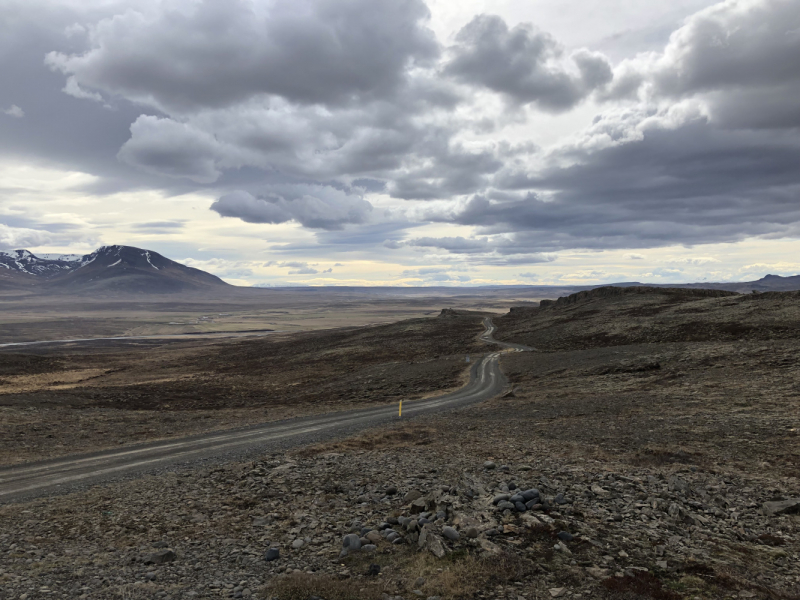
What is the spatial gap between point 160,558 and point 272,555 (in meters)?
2.76

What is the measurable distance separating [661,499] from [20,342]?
212 metres

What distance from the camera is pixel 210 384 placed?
59781 millimetres

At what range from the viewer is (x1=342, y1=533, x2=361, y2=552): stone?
10.00 meters

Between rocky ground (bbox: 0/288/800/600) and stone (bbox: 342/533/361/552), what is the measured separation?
0.05 metres

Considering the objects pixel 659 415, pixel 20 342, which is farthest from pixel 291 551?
pixel 20 342

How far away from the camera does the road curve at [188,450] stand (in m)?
18.6

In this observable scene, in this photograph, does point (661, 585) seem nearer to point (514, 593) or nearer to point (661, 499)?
point (514, 593)

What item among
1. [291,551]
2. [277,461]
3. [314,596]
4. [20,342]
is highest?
[314,596]

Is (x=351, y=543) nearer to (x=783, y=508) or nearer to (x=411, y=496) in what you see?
(x=411, y=496)

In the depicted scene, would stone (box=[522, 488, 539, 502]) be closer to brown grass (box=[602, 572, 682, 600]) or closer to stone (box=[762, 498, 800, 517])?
brown grass (box=[602, 572, 682, 600])

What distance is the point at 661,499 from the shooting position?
11828 millimetres

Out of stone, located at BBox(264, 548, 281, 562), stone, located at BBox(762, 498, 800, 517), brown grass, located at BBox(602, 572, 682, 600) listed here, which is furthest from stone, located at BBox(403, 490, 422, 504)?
stone, located at BBox(762, 498, 800, 517)

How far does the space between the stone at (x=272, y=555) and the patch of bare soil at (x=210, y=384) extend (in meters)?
20.7

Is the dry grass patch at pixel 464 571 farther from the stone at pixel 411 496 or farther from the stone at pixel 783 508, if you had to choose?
the stone at pixel 783 508
